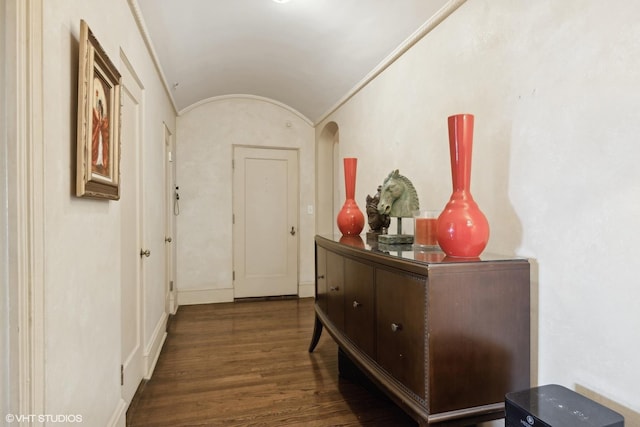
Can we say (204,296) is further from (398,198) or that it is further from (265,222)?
(398,198)

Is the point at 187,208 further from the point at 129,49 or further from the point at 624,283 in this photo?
the point at 624,283

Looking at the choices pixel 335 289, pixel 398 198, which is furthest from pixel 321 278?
pixel 398 198

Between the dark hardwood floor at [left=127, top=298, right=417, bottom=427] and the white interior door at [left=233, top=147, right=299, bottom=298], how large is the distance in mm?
1145

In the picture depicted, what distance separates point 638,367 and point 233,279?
4117 mm

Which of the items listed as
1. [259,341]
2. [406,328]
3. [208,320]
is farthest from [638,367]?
[208,320]

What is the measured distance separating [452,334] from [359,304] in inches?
23.9

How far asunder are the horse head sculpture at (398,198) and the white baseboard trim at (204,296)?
3.26 meters

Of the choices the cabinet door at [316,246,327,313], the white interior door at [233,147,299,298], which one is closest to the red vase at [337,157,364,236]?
the cabinet door at [316,246,327,313]

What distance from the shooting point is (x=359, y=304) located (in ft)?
5.96

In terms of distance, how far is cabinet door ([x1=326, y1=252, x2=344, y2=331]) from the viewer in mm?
2088

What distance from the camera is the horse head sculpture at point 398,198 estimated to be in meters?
1.88

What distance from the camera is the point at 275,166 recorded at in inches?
189
